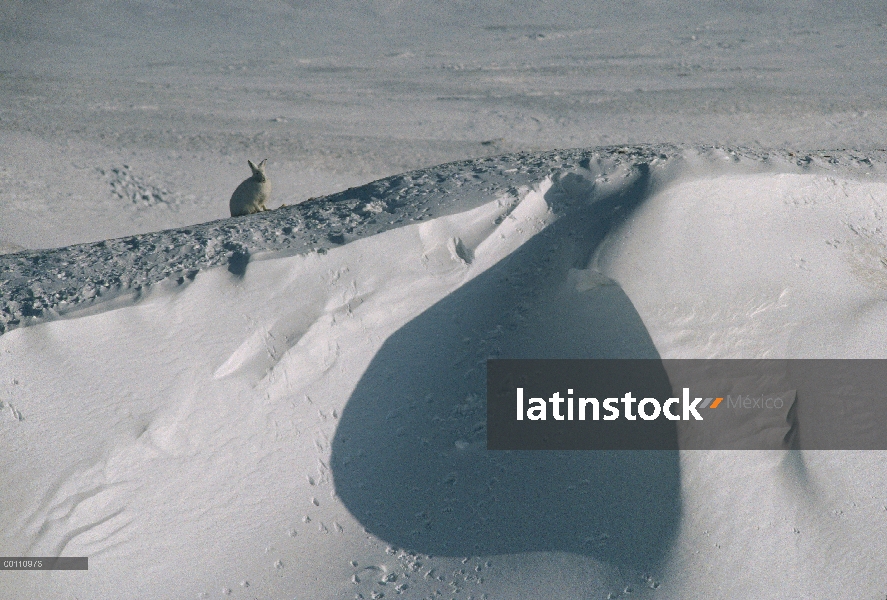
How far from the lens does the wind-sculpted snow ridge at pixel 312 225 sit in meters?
3.46

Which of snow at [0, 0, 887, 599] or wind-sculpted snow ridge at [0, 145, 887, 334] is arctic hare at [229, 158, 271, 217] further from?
snow at [0, 0, 887, 599]

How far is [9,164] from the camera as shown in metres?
6.60

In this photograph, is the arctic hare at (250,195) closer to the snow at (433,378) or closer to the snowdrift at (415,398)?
the snow at (433,378)

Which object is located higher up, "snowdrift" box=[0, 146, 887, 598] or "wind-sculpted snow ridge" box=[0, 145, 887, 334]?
"wind-sculpted snow ridge" box=[0, 145, 887, 334]

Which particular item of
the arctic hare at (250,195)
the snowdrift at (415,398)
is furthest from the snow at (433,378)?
the arctic hare at (250,195)
